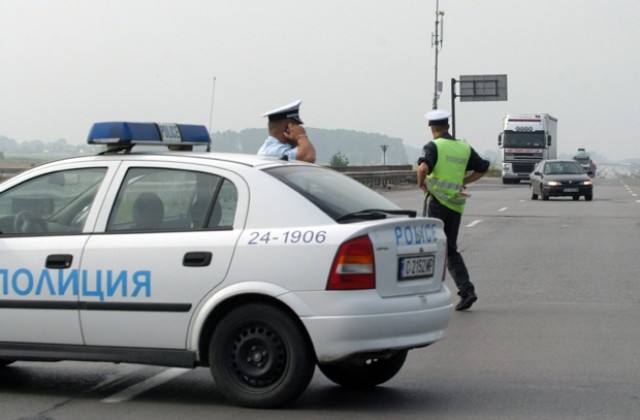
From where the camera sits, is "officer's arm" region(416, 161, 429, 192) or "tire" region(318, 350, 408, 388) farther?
"officer's arm" region(416, 161, 429, 192)

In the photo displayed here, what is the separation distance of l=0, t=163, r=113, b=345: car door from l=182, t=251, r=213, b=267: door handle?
25.5 inches

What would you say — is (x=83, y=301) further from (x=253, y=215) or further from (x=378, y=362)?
(x=378, y=362)

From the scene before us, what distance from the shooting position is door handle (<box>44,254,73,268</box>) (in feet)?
22.8

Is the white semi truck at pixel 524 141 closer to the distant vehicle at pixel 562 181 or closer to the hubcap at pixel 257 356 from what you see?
the distant vehicle at pixel 562 181

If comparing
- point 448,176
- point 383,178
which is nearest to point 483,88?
point 383,178

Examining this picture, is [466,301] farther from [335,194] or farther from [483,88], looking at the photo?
[483,88]

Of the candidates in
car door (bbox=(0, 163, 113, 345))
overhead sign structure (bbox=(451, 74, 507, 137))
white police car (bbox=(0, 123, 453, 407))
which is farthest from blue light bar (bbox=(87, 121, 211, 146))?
overhead sign structure (bbox=(451, 74, 507, 137))

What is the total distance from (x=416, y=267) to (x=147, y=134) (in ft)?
6.12

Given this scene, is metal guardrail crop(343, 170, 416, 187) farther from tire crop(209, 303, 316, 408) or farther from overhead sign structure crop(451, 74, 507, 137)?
tire crop(209, 303, 316, 408)

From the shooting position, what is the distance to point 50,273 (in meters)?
6.96

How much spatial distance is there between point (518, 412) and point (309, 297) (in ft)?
4.34

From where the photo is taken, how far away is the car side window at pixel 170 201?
6.86 meters

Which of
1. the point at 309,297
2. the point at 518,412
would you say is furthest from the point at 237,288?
the point at 518,412

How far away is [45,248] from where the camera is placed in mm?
7031
